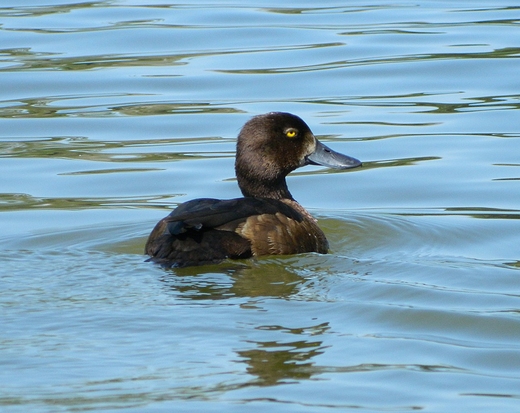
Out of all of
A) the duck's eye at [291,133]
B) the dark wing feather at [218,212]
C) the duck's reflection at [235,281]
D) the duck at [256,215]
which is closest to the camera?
the duck's reflection at [235,281]

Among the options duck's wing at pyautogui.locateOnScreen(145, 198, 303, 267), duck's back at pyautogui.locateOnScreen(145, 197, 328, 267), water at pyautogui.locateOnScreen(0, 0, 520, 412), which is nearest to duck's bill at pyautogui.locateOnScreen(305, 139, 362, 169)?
water at pyautogui.locateOnScreen(0, 0, 520, 412)

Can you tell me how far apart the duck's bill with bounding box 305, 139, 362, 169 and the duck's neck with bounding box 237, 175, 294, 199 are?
1.29ft

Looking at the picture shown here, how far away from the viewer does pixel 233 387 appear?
18.0ft

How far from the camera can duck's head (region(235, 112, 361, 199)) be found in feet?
28.9

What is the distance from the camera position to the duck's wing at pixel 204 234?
757 centimetres

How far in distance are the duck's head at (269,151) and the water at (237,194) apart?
0.68m

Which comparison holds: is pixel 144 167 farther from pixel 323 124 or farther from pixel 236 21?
pixel 236 21

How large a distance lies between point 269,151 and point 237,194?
71.9 inches

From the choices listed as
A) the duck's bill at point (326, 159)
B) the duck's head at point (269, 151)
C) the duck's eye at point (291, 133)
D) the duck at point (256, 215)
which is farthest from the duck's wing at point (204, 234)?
the duck's bill at point (326, 159)

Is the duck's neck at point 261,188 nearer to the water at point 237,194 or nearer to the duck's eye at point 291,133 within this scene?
the duck's eye at point 291,133

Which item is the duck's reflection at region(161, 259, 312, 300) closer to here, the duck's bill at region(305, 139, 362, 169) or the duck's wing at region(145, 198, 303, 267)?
the duck's wing at region(145, 198, 303, 267)

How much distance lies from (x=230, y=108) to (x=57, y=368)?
27.1ft

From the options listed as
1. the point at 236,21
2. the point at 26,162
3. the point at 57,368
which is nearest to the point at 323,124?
the point at 26,162

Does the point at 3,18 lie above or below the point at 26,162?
above
